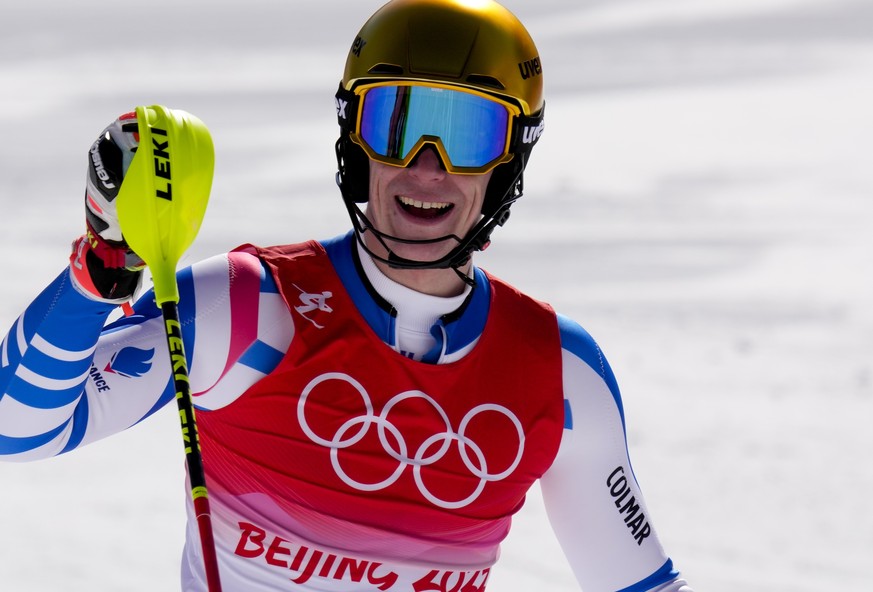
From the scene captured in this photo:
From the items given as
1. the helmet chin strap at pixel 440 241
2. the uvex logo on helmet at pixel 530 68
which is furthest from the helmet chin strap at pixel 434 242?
the uvex logo on helmet at pixel 530 68

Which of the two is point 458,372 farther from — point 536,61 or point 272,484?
point 536,61

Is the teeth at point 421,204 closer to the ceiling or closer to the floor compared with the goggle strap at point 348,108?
closer to the floor

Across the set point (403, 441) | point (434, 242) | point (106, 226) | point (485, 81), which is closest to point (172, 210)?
point (106, 226)

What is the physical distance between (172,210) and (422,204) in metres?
0.86

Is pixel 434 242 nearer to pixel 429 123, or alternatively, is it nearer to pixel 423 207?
pixel 423 207

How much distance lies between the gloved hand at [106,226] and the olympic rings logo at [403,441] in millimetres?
717

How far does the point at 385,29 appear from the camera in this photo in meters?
3.50

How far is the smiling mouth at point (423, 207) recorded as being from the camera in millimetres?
3455

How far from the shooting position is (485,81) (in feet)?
11.4

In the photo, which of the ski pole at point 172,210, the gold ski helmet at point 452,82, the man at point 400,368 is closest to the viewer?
the ski pole at point 172,210

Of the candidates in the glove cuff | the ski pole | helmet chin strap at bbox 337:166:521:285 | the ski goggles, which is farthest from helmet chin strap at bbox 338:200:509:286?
the glove cuff

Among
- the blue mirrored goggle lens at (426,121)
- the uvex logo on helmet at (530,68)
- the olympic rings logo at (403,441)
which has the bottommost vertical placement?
the olympic rings logo at (403,441)

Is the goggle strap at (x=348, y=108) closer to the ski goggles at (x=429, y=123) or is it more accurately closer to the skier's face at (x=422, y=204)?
the ski goggles at (x=429, y=123)

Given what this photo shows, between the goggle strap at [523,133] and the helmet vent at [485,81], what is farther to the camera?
the goggle strap at [523,133]
